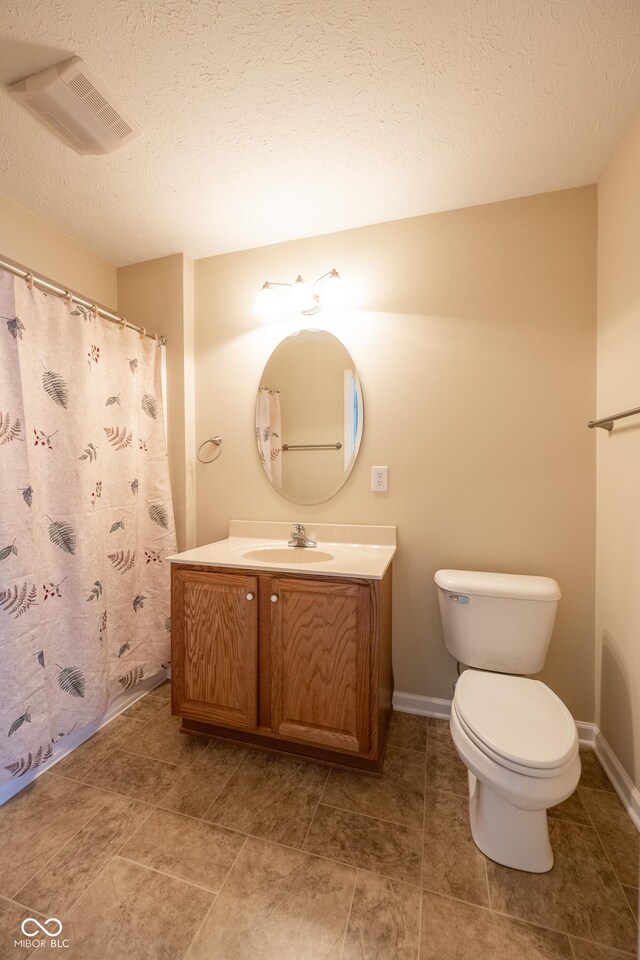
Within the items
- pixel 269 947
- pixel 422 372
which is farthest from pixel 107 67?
pixel 269 947

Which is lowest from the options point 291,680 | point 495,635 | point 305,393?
point 291,680

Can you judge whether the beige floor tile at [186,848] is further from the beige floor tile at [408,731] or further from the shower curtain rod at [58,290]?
the shower curtain rod at [58,290]

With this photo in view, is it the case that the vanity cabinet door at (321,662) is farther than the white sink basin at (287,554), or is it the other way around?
the white sink basin at (287,554)

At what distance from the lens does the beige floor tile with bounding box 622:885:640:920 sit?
0.95 meters

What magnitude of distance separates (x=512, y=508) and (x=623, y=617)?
53cm

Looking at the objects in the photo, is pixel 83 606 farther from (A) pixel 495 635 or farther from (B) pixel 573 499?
(B) pixel 573 499

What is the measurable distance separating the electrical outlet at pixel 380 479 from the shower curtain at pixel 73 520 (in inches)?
43.0

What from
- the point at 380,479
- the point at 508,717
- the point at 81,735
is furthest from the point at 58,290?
the point at 508,717

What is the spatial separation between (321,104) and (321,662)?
1897mm

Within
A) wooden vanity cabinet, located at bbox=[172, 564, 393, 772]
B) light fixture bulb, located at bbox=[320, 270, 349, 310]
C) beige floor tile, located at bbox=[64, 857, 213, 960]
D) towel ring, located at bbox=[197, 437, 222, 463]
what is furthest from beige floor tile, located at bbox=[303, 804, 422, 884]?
light fixture bulb, located at bbox=[320, 270, 349, 310]

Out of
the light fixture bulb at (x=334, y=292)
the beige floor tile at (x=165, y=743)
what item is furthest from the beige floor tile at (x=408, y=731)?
the light fixture bulb at (x=334, y=292)

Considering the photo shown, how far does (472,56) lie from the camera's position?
3.40 ft

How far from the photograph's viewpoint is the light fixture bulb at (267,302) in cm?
179

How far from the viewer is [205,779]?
136cm
